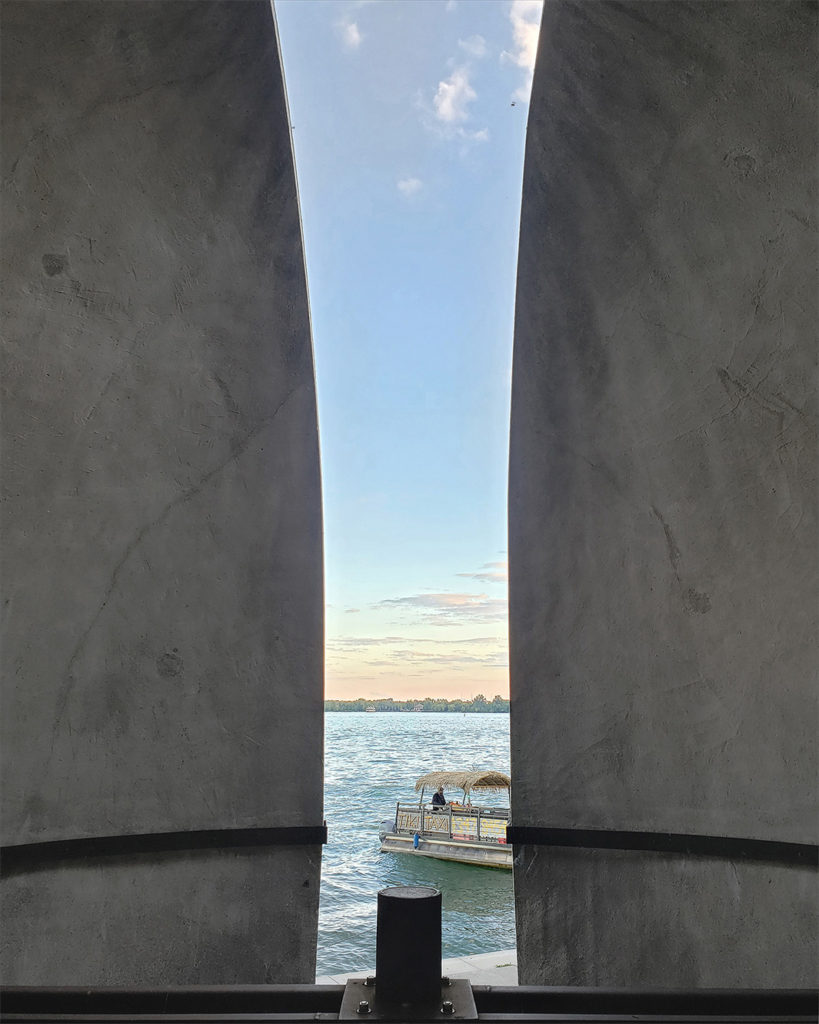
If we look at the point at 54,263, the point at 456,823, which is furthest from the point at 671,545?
the point at 456,823

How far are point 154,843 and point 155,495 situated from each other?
1.85 meters

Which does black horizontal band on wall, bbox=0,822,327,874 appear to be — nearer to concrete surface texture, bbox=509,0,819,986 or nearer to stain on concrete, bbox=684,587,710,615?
concrete surface texture, bbox=509,0,819,986

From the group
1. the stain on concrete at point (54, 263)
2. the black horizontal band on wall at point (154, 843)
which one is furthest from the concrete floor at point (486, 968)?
the stain on concrete at point (54, 263)

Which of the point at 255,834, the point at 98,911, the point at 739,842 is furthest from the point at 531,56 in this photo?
the point at 98,911

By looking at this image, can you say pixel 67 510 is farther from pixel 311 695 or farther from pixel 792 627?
pixel 792 627

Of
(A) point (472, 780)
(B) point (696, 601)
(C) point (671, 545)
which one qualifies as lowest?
(A) point (472, 780)

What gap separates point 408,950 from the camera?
1.71 meters

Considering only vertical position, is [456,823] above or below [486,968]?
below

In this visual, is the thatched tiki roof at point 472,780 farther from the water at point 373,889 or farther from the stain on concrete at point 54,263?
the stain on concrete at point 54,263

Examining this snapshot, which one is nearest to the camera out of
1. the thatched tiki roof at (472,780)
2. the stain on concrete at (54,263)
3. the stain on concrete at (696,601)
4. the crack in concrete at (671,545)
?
the stain on concrete at (54,263)

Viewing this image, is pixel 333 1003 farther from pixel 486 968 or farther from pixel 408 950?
pixel 486 968

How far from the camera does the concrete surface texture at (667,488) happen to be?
321cm

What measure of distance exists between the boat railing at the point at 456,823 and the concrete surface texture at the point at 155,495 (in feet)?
88.9

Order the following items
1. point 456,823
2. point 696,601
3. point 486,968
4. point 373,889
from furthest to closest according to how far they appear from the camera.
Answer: point 456,823, point 373,889, point 486,968, point 696,601
